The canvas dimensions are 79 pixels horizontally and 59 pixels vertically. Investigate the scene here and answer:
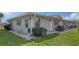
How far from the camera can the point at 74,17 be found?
7.12 metres

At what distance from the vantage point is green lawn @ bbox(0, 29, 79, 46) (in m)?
7.12

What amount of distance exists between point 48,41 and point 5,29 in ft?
1.90

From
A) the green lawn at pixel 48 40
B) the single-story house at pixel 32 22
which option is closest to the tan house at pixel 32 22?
the single-story house at pixel 32 22

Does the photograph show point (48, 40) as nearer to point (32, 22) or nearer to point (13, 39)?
point (32, 22)

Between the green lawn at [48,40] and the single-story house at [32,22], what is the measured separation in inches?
4.1

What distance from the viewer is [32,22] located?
714 centimetres

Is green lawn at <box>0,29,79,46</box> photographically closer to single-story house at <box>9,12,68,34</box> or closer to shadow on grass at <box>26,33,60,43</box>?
shadow on grass at <box>26,33,60,43</box>

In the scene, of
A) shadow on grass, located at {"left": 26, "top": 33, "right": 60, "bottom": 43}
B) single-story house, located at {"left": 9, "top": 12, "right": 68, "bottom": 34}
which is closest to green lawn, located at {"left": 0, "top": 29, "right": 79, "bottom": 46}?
shadow on grass, located at {"left": 26, "top": 33, "right": 60, "bottom": 43}

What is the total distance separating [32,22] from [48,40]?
0.31 metres

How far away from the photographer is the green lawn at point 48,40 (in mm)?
7117
